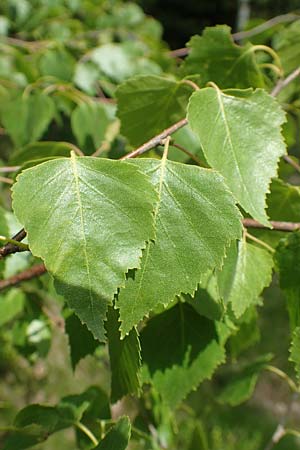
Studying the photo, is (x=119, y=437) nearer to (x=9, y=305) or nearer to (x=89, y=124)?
(x=9, y=305)

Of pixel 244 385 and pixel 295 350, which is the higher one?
pixel 295 350

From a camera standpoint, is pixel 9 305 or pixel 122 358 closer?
pixel 122 358

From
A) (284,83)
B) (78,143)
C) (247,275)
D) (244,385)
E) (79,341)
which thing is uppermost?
(284,83)

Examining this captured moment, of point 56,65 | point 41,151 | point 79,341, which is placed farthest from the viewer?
point 56,65

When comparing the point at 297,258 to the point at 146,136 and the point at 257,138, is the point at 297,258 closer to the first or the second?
the point at 257,138

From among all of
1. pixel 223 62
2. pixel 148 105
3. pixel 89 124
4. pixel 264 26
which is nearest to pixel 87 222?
pixel 148 105

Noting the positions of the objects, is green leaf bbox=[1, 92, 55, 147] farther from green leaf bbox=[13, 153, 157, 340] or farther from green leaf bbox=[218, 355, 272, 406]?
green leaf bbox=[13, 153, 157, 340]
